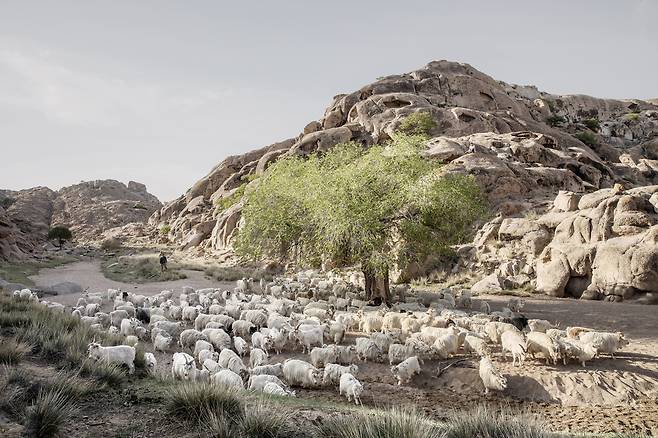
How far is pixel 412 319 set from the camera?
14625 millimetres

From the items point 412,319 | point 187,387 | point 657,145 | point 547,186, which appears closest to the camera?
point 187,387

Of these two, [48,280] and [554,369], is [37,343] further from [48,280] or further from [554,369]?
[48,280]

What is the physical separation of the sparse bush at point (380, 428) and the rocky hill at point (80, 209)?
73.9 metres

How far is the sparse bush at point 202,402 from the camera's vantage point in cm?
632

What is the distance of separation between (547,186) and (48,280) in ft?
132

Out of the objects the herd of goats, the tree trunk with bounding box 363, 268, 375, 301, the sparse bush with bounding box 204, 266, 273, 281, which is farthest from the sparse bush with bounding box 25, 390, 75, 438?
the sparse bush with bounding box 204, 266, 273, 281

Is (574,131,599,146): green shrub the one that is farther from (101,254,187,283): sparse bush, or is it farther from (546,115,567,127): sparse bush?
(101,254,187,283): sparse bush

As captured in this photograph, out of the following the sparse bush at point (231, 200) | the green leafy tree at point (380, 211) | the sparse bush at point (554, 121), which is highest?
the sparse bush at point (554, 121)

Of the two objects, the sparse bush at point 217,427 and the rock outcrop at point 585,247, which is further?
the rock outcrop at point 585,247

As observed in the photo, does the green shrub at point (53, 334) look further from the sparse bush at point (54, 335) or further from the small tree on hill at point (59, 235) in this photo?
the small tree on hill at point (59, 235)

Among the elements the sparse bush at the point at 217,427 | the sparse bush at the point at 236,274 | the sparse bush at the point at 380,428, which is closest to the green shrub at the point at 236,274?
the sparse bush at the point at 236,274

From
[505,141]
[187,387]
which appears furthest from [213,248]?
[187,387]

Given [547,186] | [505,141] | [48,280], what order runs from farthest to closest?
[505,141]
[547,186]
[48,280]

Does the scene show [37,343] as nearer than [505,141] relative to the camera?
Yes
